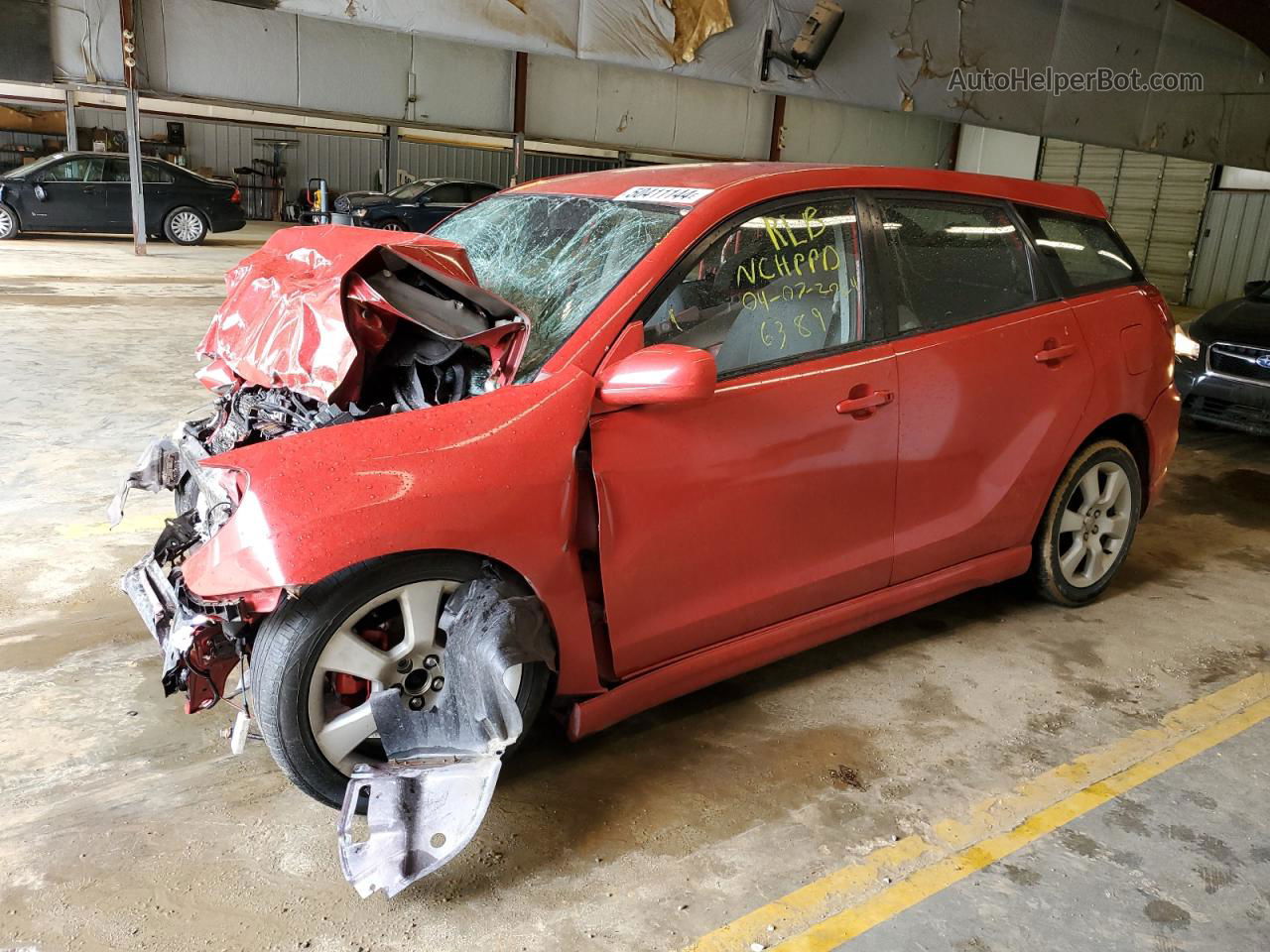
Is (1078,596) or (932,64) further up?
(932,64)

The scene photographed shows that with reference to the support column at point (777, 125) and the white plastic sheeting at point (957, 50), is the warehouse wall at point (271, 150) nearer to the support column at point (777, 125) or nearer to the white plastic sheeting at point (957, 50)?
the support column at point (777, 125)

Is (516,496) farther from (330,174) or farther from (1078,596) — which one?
(330,174)

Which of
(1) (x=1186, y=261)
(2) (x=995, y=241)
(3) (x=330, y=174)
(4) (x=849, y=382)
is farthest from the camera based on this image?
(3) (x=330, y=174)

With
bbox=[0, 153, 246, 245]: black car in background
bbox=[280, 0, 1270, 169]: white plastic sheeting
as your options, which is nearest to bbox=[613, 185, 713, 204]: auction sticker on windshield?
bbox=[280, 0, 1270, 169]: white plastic sheeting

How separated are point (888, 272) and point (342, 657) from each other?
6.18 feet

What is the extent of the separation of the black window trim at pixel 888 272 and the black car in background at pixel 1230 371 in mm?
3245

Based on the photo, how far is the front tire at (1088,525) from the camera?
350 centimetres

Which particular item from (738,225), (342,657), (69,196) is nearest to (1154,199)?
(69,196)

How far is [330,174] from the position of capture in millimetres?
24266

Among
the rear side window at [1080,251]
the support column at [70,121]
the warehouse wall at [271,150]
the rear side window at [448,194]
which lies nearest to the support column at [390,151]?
the rear side window at [448,194]

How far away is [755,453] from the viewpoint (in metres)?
2.55

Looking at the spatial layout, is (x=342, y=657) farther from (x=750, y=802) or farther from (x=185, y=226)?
(x=185, y=226)

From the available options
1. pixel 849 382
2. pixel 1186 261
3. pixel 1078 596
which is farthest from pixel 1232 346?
pixel 1186 261

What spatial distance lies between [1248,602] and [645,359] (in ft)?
10.2
